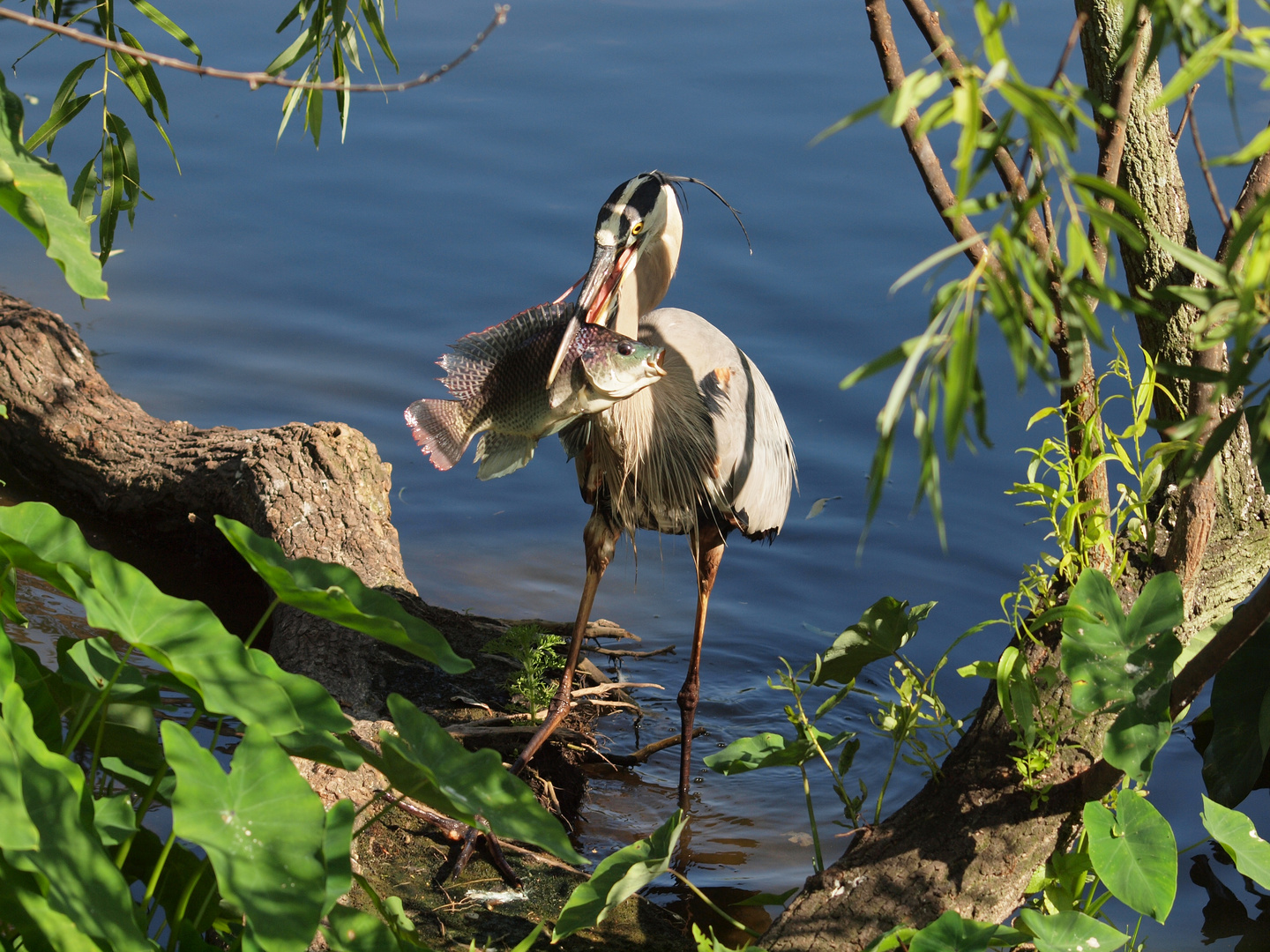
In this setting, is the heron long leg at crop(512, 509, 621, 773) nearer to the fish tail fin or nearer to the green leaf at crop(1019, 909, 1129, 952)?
the fish tail fin

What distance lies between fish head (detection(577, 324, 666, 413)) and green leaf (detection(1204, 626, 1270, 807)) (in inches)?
47.4

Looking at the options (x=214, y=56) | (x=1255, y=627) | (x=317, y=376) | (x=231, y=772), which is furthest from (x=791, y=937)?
(x=214, y=56)

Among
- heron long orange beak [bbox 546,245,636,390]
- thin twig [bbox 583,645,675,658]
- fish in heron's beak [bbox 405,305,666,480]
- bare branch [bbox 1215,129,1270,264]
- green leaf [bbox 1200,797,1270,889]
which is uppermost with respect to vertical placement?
bare branch [bbox 1215,129,1270,264]

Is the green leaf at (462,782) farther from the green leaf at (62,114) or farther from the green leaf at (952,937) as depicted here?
the green leaf at (62,114)

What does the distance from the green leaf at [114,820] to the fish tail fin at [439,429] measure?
108 centimetres

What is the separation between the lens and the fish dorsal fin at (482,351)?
261 cm

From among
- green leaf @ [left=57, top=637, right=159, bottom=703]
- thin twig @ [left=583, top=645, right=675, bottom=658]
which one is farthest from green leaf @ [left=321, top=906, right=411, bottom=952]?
thin twig @ [left=583, top=645, right=675, bottom=658]

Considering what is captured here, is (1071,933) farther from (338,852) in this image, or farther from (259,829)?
(259,829)

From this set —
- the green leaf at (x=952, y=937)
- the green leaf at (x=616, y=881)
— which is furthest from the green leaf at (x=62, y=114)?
the green leaf at (x=952, y=937)

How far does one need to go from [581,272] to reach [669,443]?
Answer: 2.93 metres

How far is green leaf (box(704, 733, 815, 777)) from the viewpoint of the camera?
2217 millimetres

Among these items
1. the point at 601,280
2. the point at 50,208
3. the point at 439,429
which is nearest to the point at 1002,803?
the point at 439,429

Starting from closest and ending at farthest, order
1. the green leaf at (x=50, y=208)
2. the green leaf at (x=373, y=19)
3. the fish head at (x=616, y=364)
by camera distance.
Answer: the green leaf at (x=50, y=208)
the fish head at (x=616, y=364)
the green leaf at (x=373, y=19)

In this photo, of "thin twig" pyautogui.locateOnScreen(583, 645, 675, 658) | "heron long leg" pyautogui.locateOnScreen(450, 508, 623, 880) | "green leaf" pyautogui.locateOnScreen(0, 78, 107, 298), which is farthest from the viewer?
"thin twig" pyautogui.locateOnScreen(583, 645, 675, 658)
